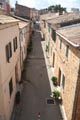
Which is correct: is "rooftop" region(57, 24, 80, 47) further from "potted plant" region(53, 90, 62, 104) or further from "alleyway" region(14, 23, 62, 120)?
"alleyway" region(14, 23, 62, 120)

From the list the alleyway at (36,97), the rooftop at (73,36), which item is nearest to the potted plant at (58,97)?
the alleyway at (36,97)

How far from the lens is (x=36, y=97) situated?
14.6m

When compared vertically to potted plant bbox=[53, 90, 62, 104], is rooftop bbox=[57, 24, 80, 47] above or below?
above

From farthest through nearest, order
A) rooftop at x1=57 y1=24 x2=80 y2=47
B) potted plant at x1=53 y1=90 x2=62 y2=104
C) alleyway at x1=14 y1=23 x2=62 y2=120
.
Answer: potted plant at x1=53 y1=90 x2=62 y2=104, alleyway at x1=14 y1=23 x2=62 y2=120, rooftop at x1=57 y1=24 x2=80 y2=47

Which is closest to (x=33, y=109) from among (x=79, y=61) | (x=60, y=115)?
(x=60, y=115)

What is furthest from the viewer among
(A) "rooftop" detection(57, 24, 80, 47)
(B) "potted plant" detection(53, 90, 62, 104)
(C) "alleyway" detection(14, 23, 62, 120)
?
(B) "potted plant" detection(53, 90, 62, 104)

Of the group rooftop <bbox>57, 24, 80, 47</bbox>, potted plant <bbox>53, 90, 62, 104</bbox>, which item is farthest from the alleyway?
rooftop <bbox>57, 24, 80, 47</bbox>

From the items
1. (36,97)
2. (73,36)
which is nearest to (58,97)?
(36,97)

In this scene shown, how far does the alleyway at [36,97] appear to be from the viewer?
484 inches

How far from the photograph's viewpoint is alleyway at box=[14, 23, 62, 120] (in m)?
12.3

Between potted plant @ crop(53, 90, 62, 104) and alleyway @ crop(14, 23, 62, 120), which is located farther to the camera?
potted plant @ crop(53, 90, 62, 104)

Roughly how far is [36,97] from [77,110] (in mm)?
5271

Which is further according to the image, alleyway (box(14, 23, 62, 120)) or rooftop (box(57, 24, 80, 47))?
alleyway (box(14, 23, 62, 120))

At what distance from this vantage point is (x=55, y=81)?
16.9 metres
